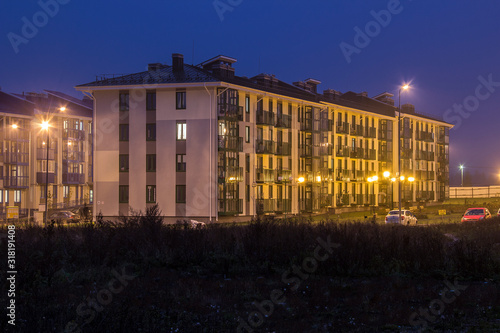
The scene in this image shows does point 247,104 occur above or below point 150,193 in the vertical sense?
above

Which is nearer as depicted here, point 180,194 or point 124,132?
point 180,194

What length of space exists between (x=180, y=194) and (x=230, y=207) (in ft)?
14.2

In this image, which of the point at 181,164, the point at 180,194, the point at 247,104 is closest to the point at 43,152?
the point at 181,164

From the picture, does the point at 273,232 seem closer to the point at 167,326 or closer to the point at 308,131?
the point at 167,326

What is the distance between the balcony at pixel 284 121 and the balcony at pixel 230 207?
9829 millimetres

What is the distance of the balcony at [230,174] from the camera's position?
149 feet

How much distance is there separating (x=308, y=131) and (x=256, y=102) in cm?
954

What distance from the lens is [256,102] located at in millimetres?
50188

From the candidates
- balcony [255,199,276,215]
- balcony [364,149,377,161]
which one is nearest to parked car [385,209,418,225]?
balcony [255,199,276,215]

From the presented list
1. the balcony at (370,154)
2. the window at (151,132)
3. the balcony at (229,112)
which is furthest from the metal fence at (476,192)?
the window at (151,132)

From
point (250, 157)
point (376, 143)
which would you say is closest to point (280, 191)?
point (250, 157)

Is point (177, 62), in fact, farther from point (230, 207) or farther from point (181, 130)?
point (230, 207)

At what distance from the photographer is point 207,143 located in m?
45.2

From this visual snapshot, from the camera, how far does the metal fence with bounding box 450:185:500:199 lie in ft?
316
